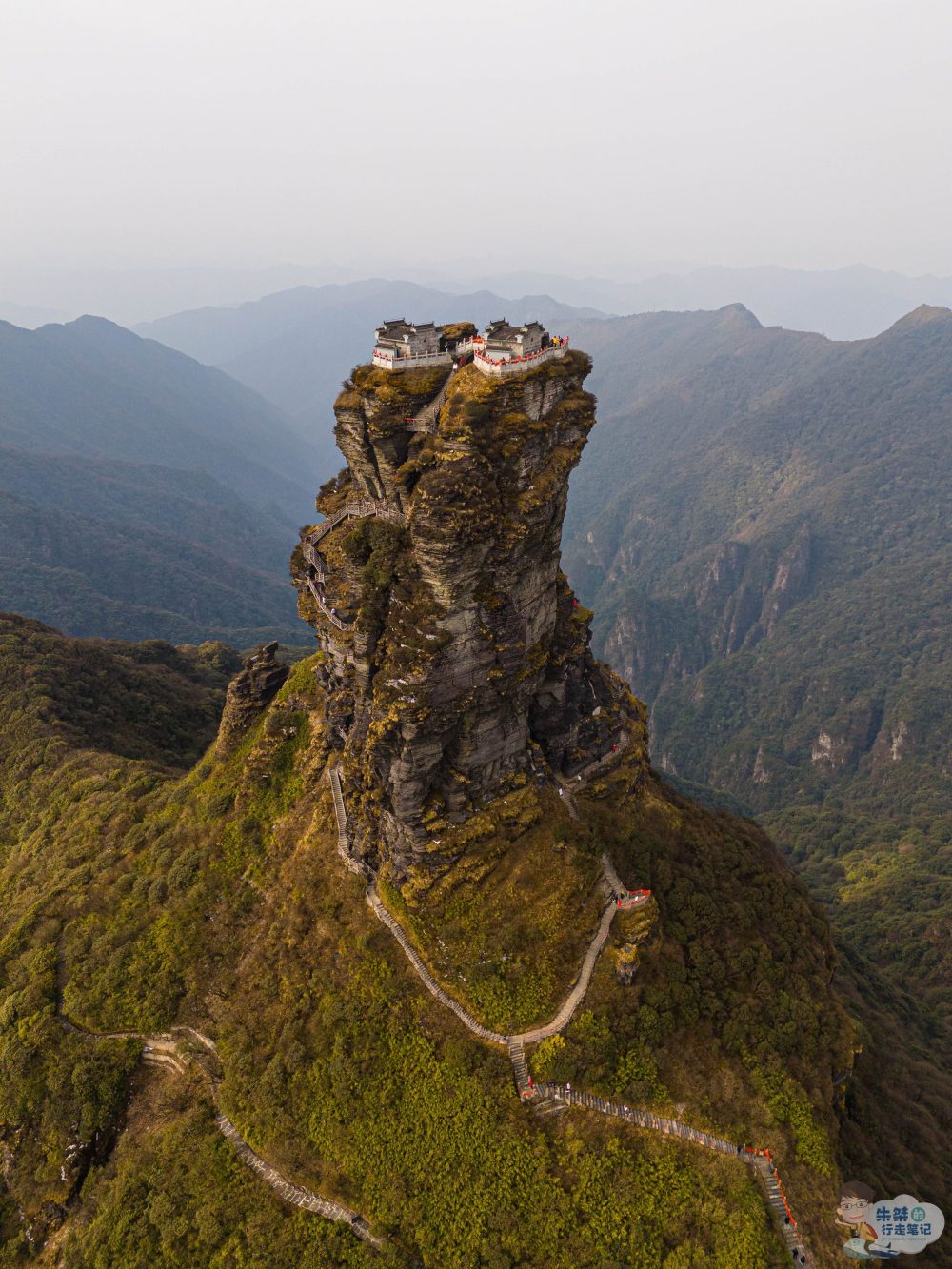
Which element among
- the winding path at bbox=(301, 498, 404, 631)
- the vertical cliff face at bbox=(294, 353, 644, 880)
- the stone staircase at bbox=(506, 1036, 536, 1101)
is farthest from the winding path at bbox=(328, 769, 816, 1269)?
the winding path at bbox=(301, 498, 404, 631)

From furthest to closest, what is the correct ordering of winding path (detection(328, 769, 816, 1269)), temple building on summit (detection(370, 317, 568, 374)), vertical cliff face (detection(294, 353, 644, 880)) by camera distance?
temple building on summit (detection(370, 317, 568, 374))
vertical cliff face (detection(294, 353, 644, 880))
winding path (detection(328, 769, 816, 1269))

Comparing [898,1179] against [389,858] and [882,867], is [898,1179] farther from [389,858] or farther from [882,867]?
[882,867]

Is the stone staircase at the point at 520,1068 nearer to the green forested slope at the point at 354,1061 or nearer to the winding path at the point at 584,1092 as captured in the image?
the winding path at the point at 584,1092

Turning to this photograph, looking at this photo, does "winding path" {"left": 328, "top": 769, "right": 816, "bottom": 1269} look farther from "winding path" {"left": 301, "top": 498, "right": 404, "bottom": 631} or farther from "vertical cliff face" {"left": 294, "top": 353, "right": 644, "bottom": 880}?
"winding path" {"left": 301, "top": 498, "right": 404, "bottom": 631}

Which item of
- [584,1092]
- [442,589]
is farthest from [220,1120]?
[442,589]

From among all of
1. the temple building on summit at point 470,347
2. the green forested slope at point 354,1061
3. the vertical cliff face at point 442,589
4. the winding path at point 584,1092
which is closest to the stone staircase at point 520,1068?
the winding path at point 584,1092
